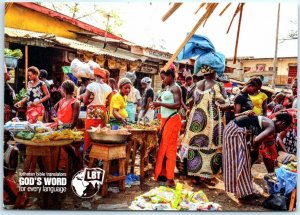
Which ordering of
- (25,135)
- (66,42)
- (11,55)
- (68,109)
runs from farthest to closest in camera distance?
(66,42) → (68,109) → (11,55) → (25,135)

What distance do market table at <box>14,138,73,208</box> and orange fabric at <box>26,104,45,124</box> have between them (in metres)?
1.18

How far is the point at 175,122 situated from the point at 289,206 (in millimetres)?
1945

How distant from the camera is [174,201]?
4.65 m

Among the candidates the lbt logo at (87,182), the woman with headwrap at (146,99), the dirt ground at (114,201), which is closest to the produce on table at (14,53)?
the lbt logo at (87,182)

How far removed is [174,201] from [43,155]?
182cm

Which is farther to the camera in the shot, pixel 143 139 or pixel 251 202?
pixel 143 139

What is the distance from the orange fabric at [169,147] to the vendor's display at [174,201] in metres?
0.49

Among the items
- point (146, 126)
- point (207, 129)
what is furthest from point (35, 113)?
point (207, 129)

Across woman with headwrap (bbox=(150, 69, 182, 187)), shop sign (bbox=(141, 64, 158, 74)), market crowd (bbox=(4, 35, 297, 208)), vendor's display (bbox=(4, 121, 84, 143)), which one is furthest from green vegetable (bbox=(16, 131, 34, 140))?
shop sign (bbox=(141, 64, 158, 74))

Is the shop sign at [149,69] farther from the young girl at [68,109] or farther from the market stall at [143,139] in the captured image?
the young girl at [68,109]

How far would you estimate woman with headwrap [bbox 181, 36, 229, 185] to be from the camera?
5.23m

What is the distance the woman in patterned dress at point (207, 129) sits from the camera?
525cm

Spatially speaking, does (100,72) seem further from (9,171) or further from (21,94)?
(9,171)

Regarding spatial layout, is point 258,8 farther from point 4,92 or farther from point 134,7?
point 4,92
